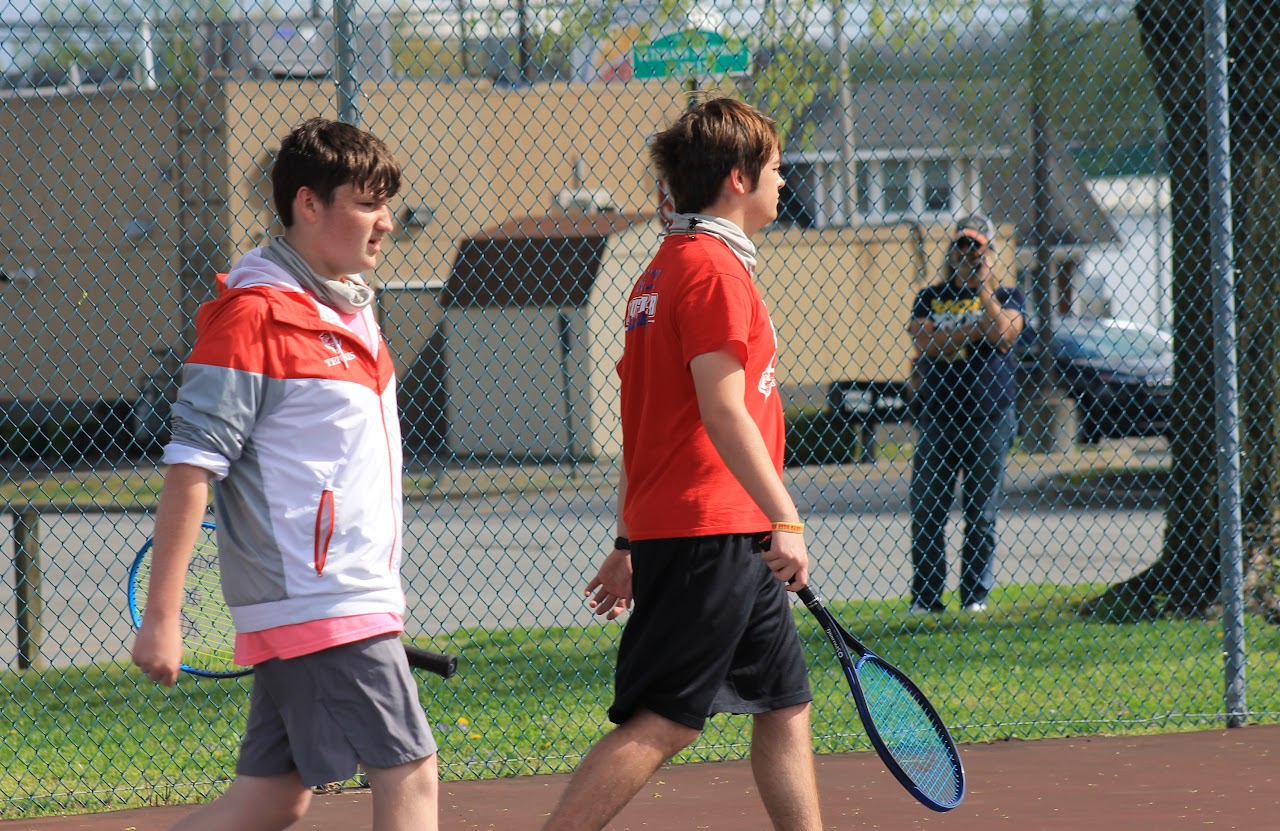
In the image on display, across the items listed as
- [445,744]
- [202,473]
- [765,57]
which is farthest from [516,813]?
[765,57]

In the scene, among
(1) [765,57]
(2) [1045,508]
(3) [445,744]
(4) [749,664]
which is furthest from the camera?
(1) [765,57]

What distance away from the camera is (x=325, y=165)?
277cm

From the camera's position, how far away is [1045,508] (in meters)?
13.6

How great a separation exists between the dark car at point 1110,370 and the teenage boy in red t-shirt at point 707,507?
52.7 ft

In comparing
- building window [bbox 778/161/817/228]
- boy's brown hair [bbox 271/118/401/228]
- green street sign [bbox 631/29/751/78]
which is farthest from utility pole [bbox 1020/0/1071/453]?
boy's brown hair [bbox 271/118/401/228]

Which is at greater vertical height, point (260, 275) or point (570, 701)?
point (260, 275)

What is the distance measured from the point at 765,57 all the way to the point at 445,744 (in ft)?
48.9

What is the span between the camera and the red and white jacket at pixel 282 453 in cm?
261

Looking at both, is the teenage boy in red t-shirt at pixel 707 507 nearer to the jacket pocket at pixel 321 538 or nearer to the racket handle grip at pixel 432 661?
the racket handle grip at pixel 432 661

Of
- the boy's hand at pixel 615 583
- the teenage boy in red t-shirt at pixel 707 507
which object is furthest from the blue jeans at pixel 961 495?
the teenage boy in red t-shirt at pixel 707 507

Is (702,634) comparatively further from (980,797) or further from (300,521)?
(980,797)

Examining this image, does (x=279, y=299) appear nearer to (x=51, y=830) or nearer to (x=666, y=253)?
(x=666, y=253)

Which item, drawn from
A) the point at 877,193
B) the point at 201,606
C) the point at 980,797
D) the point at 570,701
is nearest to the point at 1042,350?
the point at 877,193

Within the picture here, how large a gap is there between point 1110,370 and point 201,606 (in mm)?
19141
